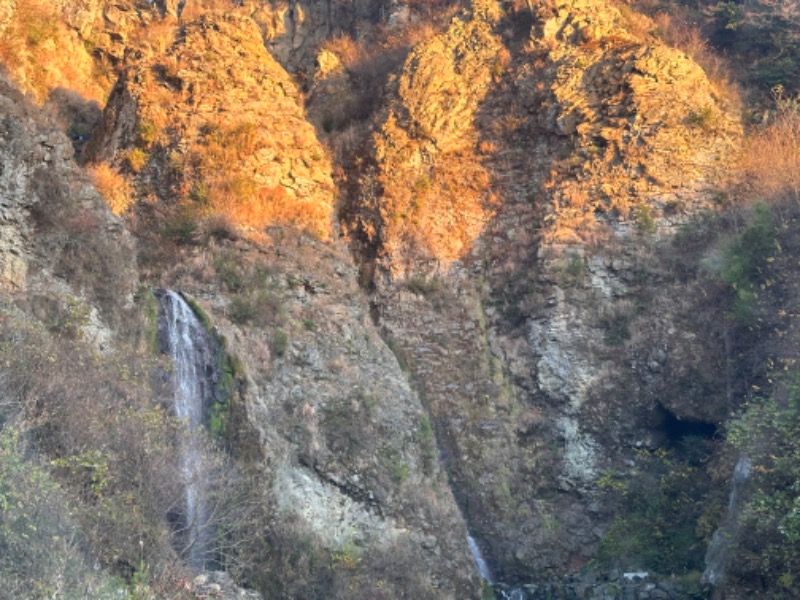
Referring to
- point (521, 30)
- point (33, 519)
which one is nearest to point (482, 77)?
point (521, 30)

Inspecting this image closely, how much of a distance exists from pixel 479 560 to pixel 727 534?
5.97m

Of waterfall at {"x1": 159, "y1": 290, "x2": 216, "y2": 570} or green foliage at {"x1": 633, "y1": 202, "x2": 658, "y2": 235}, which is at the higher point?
green foliage at {"x1": 633, "y1": 202, "x2": 658, "y2": 235}

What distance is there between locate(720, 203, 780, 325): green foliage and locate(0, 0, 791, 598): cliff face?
1.11ft

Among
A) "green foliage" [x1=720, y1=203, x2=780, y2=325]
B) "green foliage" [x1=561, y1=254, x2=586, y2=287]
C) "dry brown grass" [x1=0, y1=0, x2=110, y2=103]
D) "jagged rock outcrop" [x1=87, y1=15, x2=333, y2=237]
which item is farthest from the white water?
"dry brown grass" [x1=0, y1=0, x2=110, y2=103]

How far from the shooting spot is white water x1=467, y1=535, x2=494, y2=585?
1972cm

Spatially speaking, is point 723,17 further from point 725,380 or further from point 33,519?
point 33,519

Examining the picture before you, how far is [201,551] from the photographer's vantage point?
46.1ft

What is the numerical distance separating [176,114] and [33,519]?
634 inches

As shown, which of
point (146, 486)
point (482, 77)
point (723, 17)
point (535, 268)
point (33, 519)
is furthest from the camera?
point (723, 17)

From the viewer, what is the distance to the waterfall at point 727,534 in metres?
16.5

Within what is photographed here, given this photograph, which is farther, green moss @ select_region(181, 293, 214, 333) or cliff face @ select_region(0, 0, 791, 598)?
green moss @ select_region(181, 293, 214, 333)

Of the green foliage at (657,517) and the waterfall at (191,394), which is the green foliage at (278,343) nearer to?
the waterfall at (191,394)

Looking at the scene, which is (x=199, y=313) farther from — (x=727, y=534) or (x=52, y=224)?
(x=727, y=534)

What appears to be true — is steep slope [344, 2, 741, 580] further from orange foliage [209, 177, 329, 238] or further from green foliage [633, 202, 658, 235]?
orange foliage [209, 177, 329, 238]
